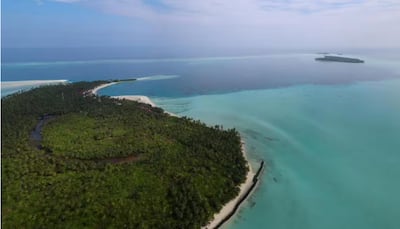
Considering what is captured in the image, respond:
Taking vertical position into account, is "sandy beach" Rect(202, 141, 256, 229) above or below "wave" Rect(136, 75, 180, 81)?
below

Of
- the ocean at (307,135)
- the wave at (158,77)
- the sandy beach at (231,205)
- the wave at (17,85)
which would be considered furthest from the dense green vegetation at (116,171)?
the wave at (158,77)

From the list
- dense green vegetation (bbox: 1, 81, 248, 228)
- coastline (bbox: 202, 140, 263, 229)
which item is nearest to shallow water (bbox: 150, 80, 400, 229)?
coastline (bbox: 202, 140, 263, 229)

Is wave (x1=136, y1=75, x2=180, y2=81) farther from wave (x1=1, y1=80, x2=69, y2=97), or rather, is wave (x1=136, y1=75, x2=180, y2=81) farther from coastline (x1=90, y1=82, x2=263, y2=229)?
coastline (x1=90, y1=82, x2=263, y2=229)

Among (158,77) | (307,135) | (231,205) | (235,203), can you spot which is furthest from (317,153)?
(158,77)

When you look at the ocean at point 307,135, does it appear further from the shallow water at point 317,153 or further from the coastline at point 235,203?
the coastline at point 235,203

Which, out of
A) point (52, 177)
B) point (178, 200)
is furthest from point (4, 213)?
point (178, 200)

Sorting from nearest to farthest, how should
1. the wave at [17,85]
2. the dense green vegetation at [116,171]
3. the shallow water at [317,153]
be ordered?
1. the dense green vegetation at [116,171]
2. the shallow water at [317,153]
3. the wave at [17,85]
